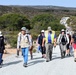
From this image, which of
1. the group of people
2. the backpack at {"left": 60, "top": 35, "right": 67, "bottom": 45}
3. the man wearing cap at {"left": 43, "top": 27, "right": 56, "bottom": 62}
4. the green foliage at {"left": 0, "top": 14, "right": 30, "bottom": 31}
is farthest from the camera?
the green foliage at {"left": 0, "top": 14, "right": 30, "bottom": 31}

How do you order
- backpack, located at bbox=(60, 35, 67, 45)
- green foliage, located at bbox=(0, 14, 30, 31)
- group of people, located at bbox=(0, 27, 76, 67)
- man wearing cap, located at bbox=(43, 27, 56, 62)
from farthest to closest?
1. green foliage, located at bbox=(0, 14, 30, 31)
2. backpack, located at bbox=(60, 35, 67, 45)
3. man wearing cap, located at bbox=(43, 27, 56, 62)
4. group of people, located at bbox=(0, 27, 76, 67)

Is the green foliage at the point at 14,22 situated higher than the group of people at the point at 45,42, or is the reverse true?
the group of people at the point at 45,42

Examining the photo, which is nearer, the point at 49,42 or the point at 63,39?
the point at 49,42

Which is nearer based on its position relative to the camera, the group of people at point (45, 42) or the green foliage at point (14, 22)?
the group of people at point (45, 42)

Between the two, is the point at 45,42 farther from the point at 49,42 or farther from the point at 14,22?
the point at 14,22

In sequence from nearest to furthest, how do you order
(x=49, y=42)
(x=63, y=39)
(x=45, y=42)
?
(x=49, y=42)
(x=45, y=42)
(x=63, y=39)

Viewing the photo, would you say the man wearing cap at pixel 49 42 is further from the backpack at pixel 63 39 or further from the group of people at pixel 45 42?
the backpack at pixel 63 39

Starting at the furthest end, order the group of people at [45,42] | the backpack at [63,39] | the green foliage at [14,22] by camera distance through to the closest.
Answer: the green foliage at [14,22], the backpack at [63,39], the group of people at [45,42]

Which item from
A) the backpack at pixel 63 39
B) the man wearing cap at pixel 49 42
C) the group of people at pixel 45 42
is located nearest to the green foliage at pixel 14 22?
the group of people at pixel 45 42

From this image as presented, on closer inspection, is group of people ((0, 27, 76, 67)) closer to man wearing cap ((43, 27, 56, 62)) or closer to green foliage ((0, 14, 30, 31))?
man wearing cap ((43, 27, 56, 62))

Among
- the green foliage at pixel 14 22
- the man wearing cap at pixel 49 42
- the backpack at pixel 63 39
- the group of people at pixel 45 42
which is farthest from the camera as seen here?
the green foliage at pixel 14 22

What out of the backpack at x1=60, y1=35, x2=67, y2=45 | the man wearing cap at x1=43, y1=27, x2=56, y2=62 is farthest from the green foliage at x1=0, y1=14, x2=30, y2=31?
the man wearing cap at x1=43, y1=27, x2=56, y2=62

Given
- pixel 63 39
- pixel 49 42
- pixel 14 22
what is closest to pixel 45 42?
pixel 49 42

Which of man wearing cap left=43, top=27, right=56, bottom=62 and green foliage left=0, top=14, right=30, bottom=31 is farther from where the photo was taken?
green foliage left=0, top=14, right=30, bottom=31
